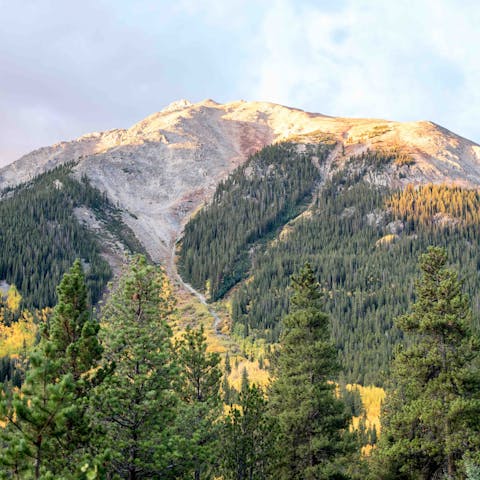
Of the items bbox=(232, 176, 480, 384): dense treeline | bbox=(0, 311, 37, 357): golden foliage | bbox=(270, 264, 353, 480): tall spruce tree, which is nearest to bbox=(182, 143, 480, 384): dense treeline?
bbox=(232, 176, 480, 384): dense treeline

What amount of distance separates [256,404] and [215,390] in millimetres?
3586

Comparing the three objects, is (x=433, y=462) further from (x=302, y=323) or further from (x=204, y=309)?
(x=204, y=309)

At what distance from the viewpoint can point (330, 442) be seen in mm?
33750

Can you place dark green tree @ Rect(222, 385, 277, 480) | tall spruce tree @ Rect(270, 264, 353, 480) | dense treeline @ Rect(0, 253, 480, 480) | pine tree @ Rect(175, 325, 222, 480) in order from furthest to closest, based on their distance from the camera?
1. tall spruce tree @ Rect(270, 264, 353, 480)
2. dark green tree @ Rect(222, 385, 277, 480)
3. pine tree @ Rect(175, 325, 222, 480)
4. dense treeline @ Rect(0, 253, 480, 480)

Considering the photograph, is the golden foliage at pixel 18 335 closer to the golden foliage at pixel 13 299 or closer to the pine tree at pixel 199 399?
the golden foliage at pixel 13 299

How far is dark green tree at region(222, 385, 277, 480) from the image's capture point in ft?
94.1

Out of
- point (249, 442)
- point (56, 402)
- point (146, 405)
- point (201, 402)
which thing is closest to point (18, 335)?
point (249, 442)

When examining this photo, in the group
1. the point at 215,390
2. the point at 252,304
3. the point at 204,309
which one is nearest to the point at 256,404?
the point at 215,390

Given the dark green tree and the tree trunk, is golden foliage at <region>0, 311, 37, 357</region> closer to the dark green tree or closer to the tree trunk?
the dark green tree

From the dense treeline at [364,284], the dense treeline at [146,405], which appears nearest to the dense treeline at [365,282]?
the dense treeline at [364,284]

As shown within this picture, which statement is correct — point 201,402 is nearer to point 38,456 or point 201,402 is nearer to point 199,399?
point 199,399

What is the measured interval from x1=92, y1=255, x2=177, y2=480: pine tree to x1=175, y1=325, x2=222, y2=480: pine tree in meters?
1.41

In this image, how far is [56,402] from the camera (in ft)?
42.8

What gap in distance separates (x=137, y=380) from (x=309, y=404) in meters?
16.7
